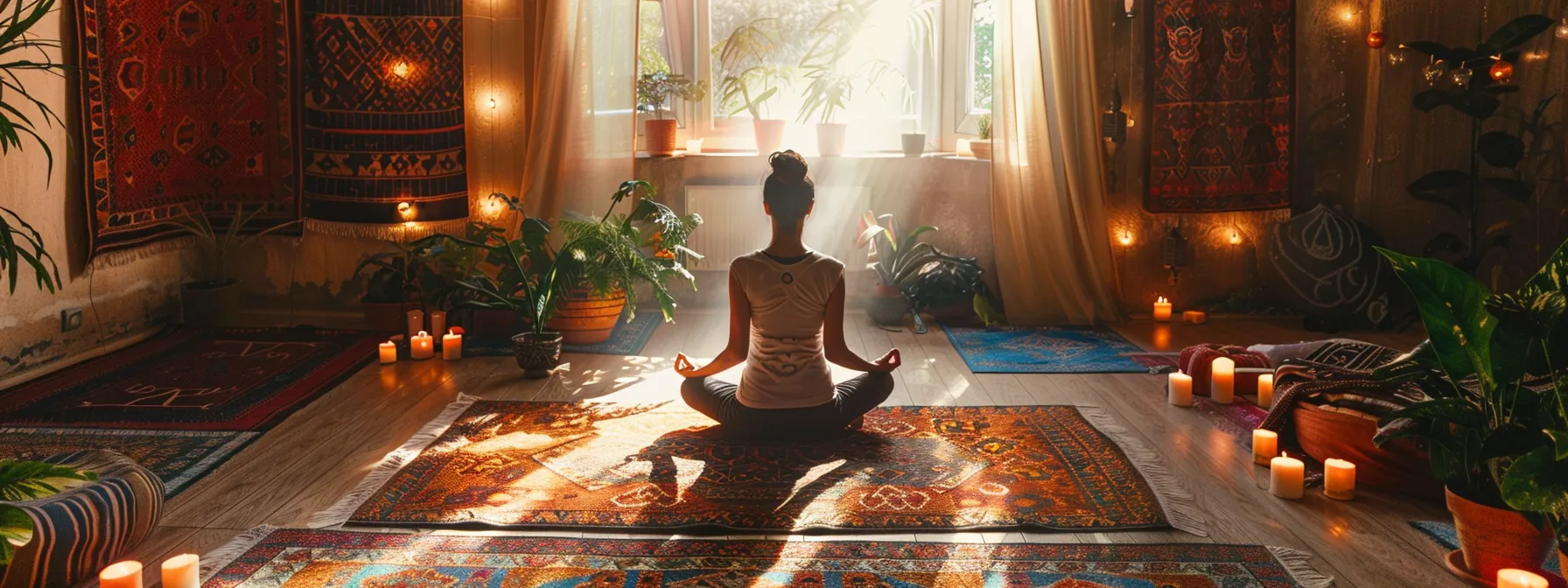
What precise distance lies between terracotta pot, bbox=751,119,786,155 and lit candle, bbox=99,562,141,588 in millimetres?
4142

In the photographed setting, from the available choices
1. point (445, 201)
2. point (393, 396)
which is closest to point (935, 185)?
point (445, 201)

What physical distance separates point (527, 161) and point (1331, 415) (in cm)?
374

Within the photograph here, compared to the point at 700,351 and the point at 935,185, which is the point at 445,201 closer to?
the point at 700,351

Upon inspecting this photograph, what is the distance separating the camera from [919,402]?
4.08 meters

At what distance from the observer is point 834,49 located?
241 inches

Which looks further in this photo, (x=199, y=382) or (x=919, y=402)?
(x=199, y=382)

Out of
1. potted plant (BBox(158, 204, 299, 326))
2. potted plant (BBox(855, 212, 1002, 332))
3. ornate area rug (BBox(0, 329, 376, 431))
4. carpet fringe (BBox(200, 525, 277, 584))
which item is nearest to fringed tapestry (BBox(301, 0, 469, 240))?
potted plant (BBox(158, 204, 299, 326))

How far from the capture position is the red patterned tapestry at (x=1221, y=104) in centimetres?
557

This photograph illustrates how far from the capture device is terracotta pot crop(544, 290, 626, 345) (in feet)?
16.6

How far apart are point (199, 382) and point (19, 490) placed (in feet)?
8.01

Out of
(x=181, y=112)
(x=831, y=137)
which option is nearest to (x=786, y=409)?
(x=831, y=137)

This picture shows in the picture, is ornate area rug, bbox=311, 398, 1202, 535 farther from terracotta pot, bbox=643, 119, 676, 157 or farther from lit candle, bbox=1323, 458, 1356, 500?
terracotta pot, bbox=643, 119, 676, 157

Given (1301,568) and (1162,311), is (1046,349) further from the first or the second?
(1301,568)

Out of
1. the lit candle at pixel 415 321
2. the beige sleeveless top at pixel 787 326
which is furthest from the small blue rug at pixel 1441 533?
the lit candle at pixel 415 321
